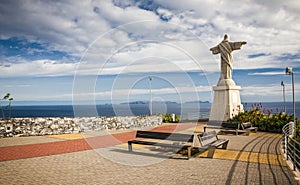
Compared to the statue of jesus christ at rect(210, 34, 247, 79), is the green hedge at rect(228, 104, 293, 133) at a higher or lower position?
lower

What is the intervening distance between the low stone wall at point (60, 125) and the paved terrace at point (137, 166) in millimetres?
3463

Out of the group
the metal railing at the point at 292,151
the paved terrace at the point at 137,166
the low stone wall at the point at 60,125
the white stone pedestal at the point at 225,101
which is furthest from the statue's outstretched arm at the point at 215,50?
the metal railing at the point at 292,151

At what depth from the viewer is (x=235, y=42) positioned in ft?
59.4

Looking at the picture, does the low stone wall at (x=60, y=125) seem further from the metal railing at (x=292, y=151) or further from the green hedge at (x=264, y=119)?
the metal railing at (x=292, y=151)

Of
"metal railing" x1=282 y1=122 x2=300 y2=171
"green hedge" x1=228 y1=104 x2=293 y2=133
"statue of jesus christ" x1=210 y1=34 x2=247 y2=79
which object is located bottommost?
"metal railing" x1=282 y1=122 x2=300 y2=171

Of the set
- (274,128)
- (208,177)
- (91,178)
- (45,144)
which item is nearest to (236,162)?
(208,177)

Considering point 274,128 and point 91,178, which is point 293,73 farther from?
point 91,178

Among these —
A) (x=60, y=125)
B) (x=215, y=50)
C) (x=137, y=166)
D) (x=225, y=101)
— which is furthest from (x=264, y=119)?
(x=60, y=125)

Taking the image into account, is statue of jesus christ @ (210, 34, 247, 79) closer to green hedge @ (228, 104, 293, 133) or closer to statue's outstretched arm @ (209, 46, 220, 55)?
statue's outstretched arm @ (209, 46, 220, 55)

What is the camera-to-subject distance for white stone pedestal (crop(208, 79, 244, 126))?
688 inches

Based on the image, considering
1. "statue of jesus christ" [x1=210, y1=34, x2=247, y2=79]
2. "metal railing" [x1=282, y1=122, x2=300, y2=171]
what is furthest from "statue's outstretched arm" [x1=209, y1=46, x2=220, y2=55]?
"metal railing" [x1=282, y1=122, x2=300, y2=171]

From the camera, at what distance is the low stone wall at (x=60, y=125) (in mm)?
12922

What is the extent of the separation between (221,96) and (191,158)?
10.8 m

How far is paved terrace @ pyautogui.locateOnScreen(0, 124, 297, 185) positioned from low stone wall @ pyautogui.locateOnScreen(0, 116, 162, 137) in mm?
3463
